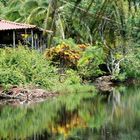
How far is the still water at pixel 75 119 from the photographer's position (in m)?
13.0

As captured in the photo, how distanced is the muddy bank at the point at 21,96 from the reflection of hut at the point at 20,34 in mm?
5121

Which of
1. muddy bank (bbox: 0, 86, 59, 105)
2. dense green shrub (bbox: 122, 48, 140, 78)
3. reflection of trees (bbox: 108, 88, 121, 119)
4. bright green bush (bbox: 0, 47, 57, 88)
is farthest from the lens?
dense green shrub (bbox: 122, 48, 140, 78)

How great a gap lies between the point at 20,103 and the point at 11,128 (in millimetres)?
6615

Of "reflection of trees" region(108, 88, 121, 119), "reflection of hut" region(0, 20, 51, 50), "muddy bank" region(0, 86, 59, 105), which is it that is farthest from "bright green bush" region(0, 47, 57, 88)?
"reflection of trees" region(108, 88, 121, 119)

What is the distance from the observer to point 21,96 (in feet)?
73.6

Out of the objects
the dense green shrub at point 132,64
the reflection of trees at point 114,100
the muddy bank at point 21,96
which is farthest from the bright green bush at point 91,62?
the muddy bank at point 21,96

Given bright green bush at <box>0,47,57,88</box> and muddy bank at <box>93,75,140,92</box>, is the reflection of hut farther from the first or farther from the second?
muddy bank at <box>93,75,140,92</box>

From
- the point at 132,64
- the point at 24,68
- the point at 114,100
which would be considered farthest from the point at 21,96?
the point at 132,64

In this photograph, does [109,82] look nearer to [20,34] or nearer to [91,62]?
[91,62]

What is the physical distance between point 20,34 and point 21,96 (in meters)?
12.2

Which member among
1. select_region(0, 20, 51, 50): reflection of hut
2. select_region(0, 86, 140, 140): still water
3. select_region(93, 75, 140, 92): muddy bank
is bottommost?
select_region(93, 75, 140, 92): muddy bank

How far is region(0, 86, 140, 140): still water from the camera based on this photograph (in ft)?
42.5

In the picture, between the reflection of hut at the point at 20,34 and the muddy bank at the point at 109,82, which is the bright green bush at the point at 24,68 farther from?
the muddy bank at the point at 109,82

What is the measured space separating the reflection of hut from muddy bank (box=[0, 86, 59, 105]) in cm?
512
